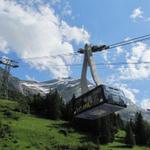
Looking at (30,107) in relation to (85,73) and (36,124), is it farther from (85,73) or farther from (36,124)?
(85,73)

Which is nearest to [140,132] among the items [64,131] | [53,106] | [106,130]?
[106,130]

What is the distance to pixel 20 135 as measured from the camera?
111312 millimetres

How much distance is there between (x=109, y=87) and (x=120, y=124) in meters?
130

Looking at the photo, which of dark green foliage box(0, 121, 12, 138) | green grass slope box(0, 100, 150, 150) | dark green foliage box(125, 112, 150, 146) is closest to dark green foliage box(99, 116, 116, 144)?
green grass slope box(0, 100, 150, 150)

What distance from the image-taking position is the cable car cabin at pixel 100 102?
34.1m

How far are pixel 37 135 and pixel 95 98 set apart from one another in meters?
82.0

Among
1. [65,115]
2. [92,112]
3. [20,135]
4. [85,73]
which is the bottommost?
[92,112]

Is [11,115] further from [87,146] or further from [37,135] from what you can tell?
[87,146]

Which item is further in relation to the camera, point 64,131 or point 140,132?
point 140,132

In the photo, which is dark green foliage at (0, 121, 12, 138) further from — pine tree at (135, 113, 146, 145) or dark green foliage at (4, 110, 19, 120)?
pine tree at (135, 113, 146, 145)

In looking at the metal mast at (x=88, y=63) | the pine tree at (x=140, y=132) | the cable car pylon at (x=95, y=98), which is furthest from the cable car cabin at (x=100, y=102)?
the pine tree at (x=140, y=132)

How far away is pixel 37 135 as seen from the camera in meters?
115

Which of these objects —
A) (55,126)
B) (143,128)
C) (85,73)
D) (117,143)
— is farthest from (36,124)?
(85,73)

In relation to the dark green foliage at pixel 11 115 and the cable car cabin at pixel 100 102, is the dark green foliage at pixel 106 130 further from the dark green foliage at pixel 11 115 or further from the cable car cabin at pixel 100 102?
the cable car cabin at pixel 100 102
